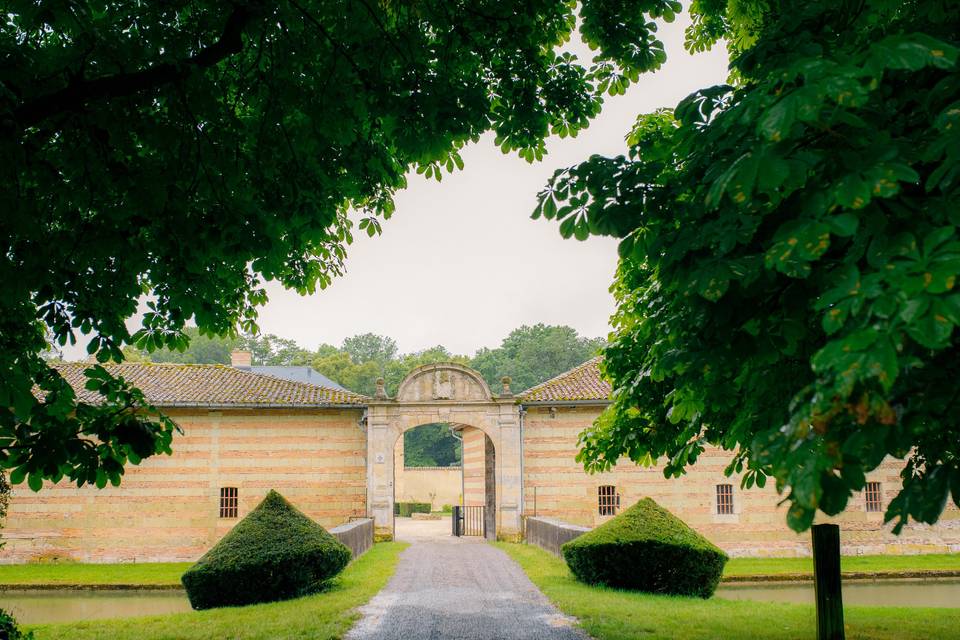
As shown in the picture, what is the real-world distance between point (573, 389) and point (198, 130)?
2072cm

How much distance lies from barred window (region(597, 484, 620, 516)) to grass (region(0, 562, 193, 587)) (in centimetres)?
1323

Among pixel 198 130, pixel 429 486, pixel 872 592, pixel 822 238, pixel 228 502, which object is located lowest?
pixel 872 592

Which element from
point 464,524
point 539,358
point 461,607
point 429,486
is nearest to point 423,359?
point 539,358

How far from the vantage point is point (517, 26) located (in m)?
6.75

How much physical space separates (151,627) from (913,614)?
41.3 ft

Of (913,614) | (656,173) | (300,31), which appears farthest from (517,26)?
(913,614)

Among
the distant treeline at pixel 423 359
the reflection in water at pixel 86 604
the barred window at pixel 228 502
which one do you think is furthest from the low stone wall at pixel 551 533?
the distant treeline at pixel 423 359

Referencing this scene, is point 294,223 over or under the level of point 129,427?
over

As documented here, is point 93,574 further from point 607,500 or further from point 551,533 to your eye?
point 607,500

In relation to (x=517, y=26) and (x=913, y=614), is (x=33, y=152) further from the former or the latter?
(x=913, y=614)

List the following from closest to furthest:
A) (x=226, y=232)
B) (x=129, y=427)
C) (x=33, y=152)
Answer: (x=129, y=427) < (x=33, y=152) < (x=226, y=232)

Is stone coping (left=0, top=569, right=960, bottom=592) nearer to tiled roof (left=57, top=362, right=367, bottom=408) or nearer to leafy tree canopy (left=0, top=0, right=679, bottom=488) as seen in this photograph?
tiled roof (left=57, top=362, right=367, bottom=408)

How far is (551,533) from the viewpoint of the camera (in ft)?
62.0

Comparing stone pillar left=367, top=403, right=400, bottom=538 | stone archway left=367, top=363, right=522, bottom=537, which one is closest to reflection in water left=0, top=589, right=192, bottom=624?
stone pillar left=367, top=403, right=400, bottom=538
